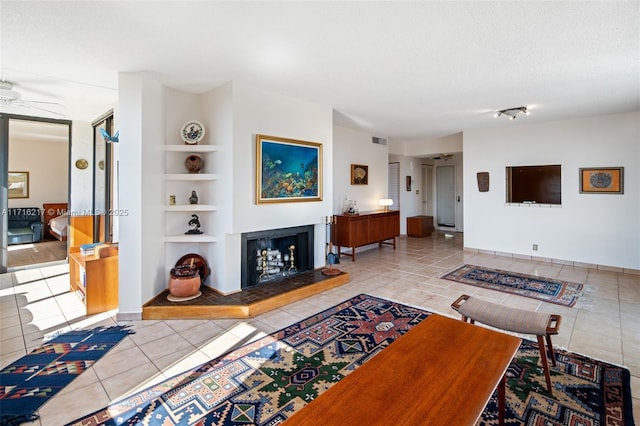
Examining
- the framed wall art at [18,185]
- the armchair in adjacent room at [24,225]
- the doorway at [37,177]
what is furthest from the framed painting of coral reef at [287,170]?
the framed wall art at [18,185]

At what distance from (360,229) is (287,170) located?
2.46 m

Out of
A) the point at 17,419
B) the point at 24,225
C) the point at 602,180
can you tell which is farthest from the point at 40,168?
the point at 602,180

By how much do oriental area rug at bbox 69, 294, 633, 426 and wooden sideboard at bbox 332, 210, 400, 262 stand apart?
10.3 ft

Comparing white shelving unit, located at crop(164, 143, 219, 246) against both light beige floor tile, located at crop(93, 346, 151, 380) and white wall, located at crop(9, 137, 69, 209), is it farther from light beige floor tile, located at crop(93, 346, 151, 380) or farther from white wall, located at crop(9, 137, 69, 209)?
white wall, located at crop(9, 137, 69, 209)

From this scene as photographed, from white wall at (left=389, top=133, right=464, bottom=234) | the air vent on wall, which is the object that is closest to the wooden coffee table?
the air vent on wall

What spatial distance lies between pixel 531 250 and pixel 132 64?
23.7 ft

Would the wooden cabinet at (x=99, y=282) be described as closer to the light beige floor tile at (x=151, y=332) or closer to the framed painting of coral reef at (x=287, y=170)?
the light beige floor tile at (x=151, y=332)

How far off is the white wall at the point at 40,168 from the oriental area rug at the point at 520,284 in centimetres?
920

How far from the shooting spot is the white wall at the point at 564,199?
17.3 feet

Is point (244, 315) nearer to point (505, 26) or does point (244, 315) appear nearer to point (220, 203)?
point (220, 203)

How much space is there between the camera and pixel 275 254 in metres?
4.51

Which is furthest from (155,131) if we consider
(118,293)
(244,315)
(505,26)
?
(505,26)

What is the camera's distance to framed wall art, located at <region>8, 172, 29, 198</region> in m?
7.78

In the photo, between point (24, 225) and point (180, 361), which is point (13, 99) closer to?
point (180, 361)
